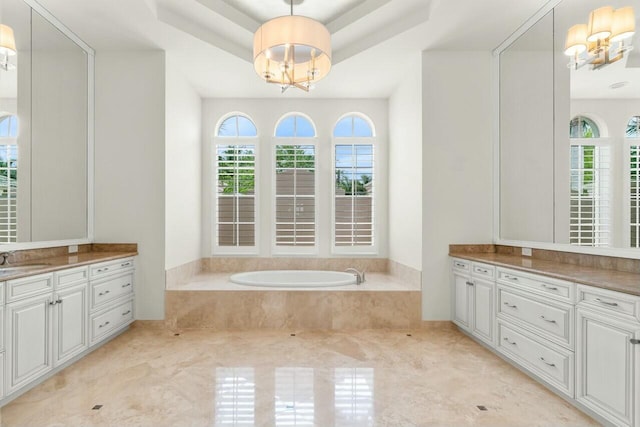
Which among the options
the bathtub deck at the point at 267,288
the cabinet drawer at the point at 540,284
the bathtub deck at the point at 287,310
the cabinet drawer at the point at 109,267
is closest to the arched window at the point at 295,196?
the bathtub deck at the point at 267,288

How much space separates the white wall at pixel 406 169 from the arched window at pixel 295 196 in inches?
44.7

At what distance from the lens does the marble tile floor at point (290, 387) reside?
1900 millimetres

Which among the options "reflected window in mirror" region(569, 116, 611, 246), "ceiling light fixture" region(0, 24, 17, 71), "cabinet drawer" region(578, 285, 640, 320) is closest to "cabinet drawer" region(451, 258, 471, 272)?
"reflected window in mirror" region(569, 116, 611, 246)

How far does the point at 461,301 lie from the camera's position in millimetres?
3223

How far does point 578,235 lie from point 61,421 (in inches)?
150

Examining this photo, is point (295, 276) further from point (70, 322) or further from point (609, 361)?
point (609, 361)

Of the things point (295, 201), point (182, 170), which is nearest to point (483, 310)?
point (295, 201)

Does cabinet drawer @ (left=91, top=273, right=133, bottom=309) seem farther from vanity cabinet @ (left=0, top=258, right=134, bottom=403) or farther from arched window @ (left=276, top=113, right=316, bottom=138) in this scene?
arched window @ (left=276, top=113, right=316, bottom=138)

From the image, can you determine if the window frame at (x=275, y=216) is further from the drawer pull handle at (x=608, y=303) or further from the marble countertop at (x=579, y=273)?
the drawer pull handle at (x=608, y=303)

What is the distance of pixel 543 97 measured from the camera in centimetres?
287

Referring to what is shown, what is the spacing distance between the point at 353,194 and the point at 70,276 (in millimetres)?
3351

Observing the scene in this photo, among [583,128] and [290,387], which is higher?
[583,128]

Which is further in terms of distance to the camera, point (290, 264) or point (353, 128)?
point (353, 128)

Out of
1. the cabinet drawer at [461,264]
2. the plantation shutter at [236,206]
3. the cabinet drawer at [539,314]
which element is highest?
the plantation shutter at [236,206]
